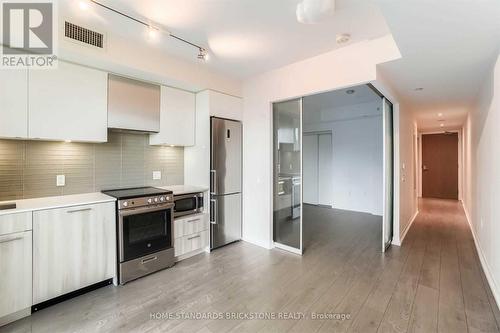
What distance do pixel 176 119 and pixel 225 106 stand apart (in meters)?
0.81

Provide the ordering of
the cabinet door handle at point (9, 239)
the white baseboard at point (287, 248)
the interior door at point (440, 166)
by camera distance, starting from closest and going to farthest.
Answer: the cabinet door handle at point (9, 239), the white baseboard at point (287, 248), the interior door at point (440, 166)

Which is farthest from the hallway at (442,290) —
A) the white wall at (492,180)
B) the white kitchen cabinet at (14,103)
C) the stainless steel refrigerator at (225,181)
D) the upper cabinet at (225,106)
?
the white kitchen cabinet at (14,103)

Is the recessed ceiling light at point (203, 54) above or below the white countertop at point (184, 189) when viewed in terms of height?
above

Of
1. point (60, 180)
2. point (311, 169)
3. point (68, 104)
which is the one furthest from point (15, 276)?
point (311, 169)

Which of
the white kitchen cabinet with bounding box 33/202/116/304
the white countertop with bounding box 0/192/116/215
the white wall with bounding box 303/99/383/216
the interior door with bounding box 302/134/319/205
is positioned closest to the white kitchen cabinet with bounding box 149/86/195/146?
the white countertop with bounding box 0/192/116/215

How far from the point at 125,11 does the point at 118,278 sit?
277 cm

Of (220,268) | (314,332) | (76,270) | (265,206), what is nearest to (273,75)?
(265,206)

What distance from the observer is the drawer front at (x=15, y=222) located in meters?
1.93

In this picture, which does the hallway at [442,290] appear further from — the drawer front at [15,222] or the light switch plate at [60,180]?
the light switch plate at [60,180]

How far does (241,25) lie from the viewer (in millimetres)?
2350

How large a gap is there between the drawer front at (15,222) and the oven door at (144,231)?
0.75 m

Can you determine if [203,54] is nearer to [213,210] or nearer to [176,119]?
[176,119]

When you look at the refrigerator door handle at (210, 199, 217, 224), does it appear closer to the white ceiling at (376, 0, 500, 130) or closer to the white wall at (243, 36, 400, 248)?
the white wall at (243, 36, 400, 248)

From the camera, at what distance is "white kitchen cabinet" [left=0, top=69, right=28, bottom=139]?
6.87 ft
